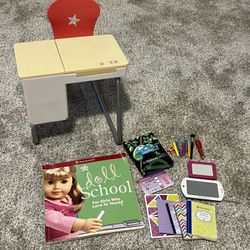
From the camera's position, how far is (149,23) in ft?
7.33

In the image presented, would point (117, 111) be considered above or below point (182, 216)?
above

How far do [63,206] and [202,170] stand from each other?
540 mm

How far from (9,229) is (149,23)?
1.55 metres

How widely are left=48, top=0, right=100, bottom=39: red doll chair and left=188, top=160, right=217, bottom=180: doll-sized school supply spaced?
727mm

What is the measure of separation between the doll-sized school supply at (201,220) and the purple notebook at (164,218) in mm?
63

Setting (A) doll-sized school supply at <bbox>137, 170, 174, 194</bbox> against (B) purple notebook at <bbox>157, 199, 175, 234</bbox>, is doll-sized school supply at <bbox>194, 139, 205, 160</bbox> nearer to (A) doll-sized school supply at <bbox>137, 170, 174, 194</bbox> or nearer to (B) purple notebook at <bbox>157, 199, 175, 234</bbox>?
(A) doll-sized school supply at <bbox>137, 170, 174, 194</bbox>

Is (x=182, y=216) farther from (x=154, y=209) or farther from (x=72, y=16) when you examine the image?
(x=72, y=16)

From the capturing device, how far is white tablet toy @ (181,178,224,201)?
127 centimetres

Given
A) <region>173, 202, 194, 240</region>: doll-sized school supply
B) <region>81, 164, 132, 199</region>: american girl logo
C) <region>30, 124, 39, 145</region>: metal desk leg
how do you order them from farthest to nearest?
<region>30, 124, 39, 145</region>: metal desk leg → <region>81, 164, 132, 199</region>: american girl logo → <region>173, 202, 194, 240</region>: doll-sized school supply

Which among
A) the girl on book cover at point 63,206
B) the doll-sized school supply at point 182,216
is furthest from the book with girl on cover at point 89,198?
the doll-sized school supply at point 182,216

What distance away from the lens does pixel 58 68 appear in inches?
48.0

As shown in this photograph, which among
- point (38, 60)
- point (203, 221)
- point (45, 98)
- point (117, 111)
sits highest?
point (38, 60)

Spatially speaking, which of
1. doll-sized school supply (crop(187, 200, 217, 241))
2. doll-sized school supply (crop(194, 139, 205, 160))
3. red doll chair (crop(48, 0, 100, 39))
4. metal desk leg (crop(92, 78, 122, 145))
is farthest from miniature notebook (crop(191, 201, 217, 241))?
red doll chair (crop(48, 0, 100, 39))

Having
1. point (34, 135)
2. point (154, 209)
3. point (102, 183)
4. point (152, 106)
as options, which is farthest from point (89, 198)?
point (152, 106)
